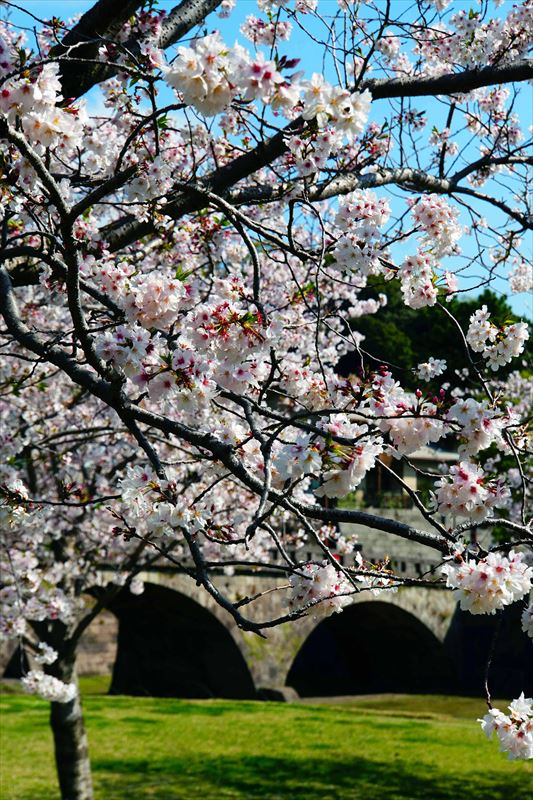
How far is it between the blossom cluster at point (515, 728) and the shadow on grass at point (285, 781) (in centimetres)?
895

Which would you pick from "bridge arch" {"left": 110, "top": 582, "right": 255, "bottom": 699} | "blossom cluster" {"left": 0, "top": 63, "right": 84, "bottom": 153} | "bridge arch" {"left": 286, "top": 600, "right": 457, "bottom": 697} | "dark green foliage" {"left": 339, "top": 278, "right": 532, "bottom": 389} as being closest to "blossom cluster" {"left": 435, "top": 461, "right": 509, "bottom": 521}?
"blossom cluster" {"left": 0, "top": 63, "right": 84, "bottom": 153}

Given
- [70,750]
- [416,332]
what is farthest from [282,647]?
[416,332]

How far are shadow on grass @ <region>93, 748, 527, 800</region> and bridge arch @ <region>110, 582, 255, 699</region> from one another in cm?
1133

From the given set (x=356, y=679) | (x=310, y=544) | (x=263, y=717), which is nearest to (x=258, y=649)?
(x=310, y=544)

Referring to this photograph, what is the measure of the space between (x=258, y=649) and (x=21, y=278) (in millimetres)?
22254

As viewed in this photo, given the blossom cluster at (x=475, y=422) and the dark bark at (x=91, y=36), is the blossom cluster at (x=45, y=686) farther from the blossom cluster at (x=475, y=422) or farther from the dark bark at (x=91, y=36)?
the blossom cluster at (x=475, y=422)

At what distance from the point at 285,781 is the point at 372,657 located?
80.8 feet

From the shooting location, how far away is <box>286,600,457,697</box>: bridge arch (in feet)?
107

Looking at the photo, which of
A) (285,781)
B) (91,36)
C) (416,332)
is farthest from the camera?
(416,332)

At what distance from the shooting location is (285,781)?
42.8 ft

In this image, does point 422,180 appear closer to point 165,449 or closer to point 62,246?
point 62,246

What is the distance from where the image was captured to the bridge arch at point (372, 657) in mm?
32719

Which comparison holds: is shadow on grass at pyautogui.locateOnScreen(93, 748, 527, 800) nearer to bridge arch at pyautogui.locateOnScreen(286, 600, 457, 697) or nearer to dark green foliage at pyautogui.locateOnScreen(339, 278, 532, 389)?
bridge arch at pyautogui.locateOnScreen(286, 600, 457, 697)

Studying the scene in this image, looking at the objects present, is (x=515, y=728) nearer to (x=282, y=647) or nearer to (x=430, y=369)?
(x=430, y=369)
